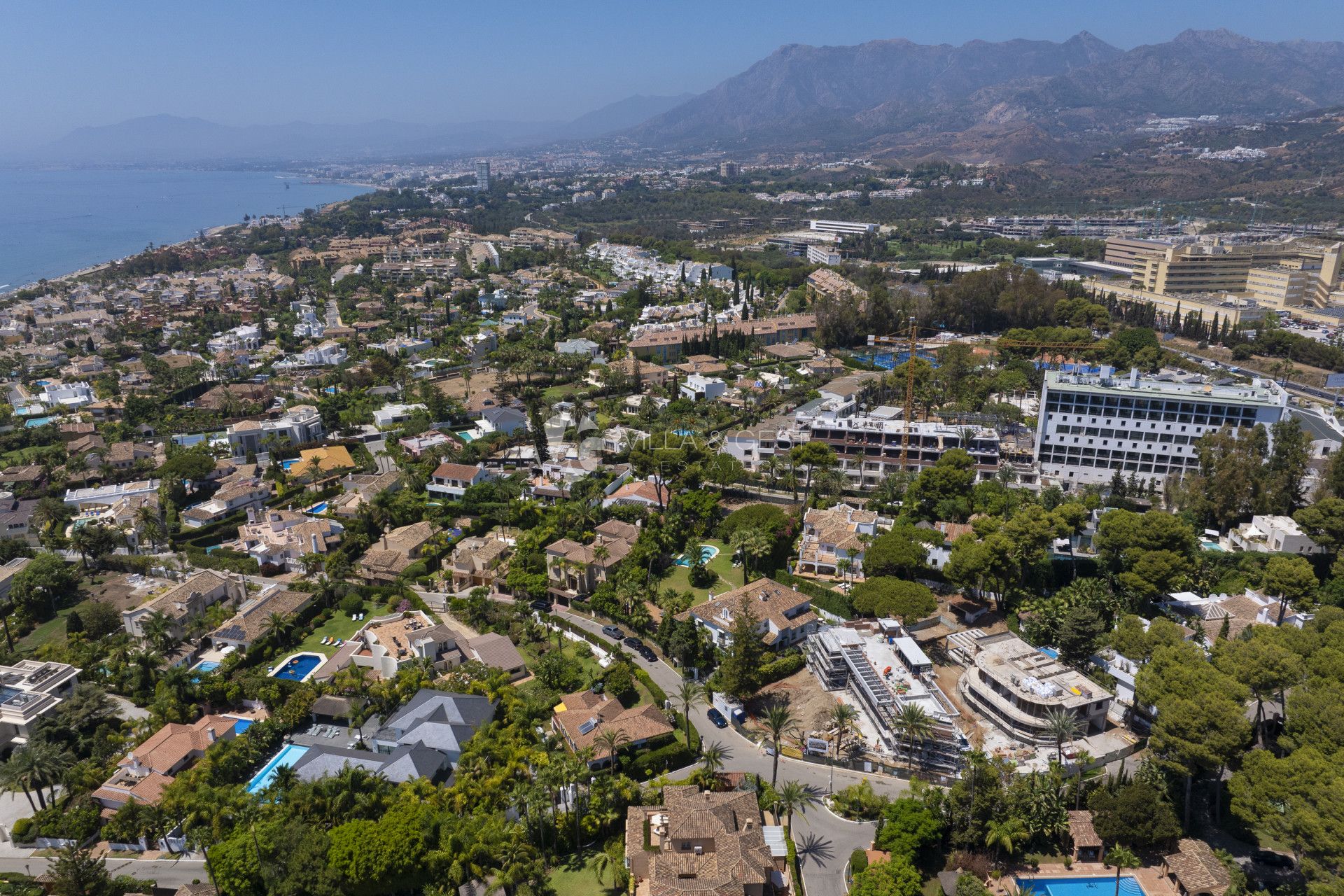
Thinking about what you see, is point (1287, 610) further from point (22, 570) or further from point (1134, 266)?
point (1134, 266)

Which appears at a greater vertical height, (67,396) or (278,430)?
(67,396)

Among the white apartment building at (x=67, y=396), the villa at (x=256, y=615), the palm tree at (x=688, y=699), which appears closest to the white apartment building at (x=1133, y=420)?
the palm tree at (x=688, y=699)

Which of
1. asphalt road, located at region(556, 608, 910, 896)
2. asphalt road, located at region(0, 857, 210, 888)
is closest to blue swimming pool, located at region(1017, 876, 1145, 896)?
asphalt road, located at region(556, 608, 910, 896)

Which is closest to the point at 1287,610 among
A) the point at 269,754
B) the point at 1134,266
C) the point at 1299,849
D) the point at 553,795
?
the point at 1299,849

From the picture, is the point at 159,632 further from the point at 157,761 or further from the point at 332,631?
the point at 157,761

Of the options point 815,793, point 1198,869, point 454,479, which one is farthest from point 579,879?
point 454,479

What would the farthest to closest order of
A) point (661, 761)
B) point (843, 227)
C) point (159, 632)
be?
point (843, 227), point (159, 632), point (661, 761)
